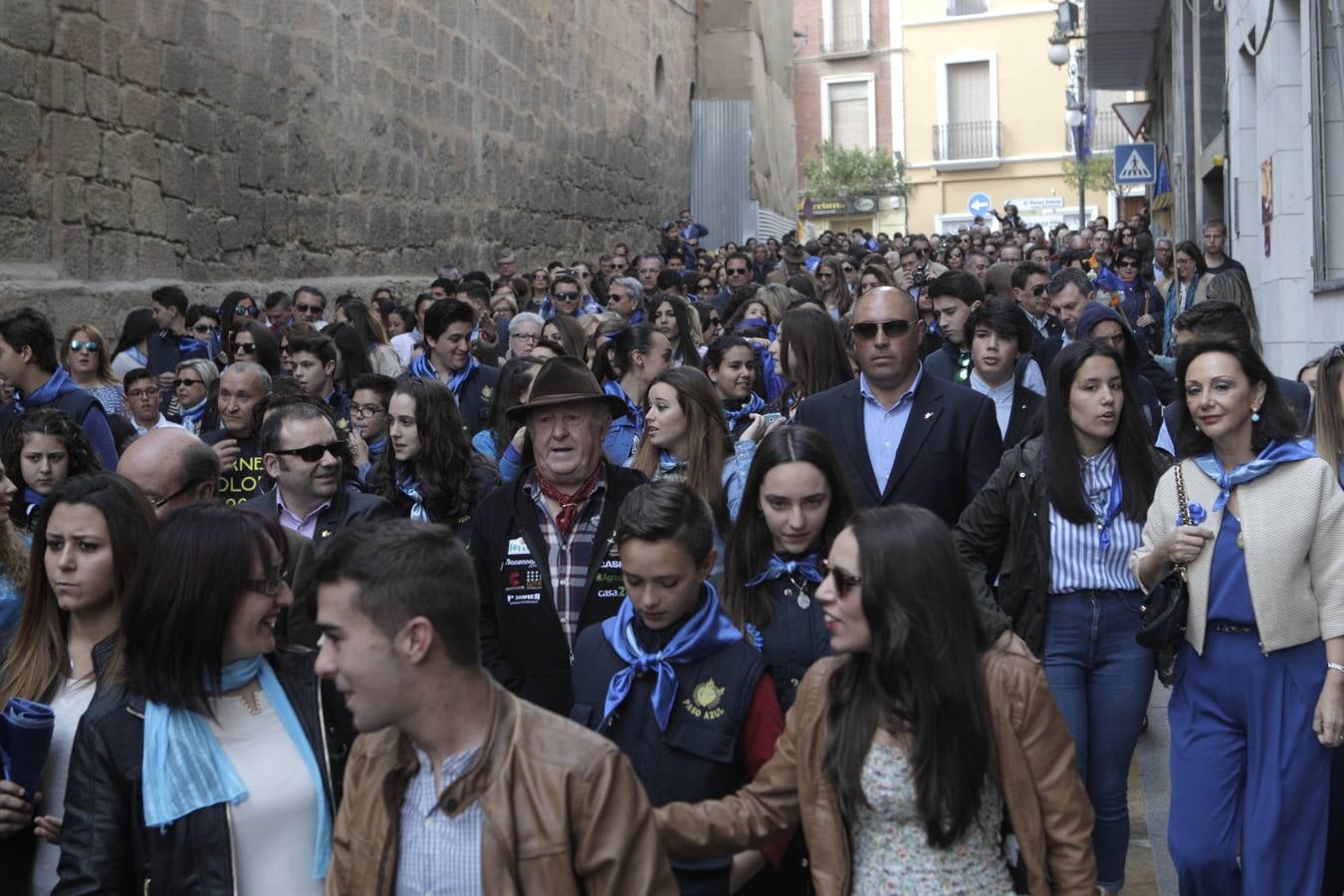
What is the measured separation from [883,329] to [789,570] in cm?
176

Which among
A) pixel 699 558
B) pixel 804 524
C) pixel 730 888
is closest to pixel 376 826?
pixel 730 888

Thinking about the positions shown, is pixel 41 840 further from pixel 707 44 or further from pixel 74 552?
pixel 707 44

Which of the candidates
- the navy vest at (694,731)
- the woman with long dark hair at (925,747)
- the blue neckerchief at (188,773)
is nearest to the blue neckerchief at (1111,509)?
the navy vest at (694,731)

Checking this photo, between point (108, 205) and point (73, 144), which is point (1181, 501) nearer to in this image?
point (73, 144)

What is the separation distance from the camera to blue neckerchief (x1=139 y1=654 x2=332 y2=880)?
3.06 metres

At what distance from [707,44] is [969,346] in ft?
83.0

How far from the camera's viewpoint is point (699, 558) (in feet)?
12.6

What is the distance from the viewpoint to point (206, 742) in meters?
3.14

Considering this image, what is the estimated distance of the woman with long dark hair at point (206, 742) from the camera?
10.1 feet

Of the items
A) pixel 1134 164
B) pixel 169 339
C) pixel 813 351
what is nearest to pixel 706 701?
pixel 813 351

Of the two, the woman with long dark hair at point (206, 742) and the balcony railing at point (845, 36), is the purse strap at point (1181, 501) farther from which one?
the balcony railing at point (845, 36)

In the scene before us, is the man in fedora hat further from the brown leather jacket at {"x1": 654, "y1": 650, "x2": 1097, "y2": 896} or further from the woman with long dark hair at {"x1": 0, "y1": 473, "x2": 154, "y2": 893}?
the brown leather jacket at {"x1": 654, "y1": 650, "x2": 1097, "y2": 896}

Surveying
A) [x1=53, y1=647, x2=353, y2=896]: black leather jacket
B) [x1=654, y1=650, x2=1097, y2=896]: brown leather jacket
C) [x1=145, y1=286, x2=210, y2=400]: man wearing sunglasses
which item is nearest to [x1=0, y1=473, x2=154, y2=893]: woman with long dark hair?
[x1=53, y1=647, x2=353, y2=896]: black leather jacket

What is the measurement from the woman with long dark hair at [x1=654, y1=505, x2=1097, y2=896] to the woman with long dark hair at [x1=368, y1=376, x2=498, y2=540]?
304 centimetres
